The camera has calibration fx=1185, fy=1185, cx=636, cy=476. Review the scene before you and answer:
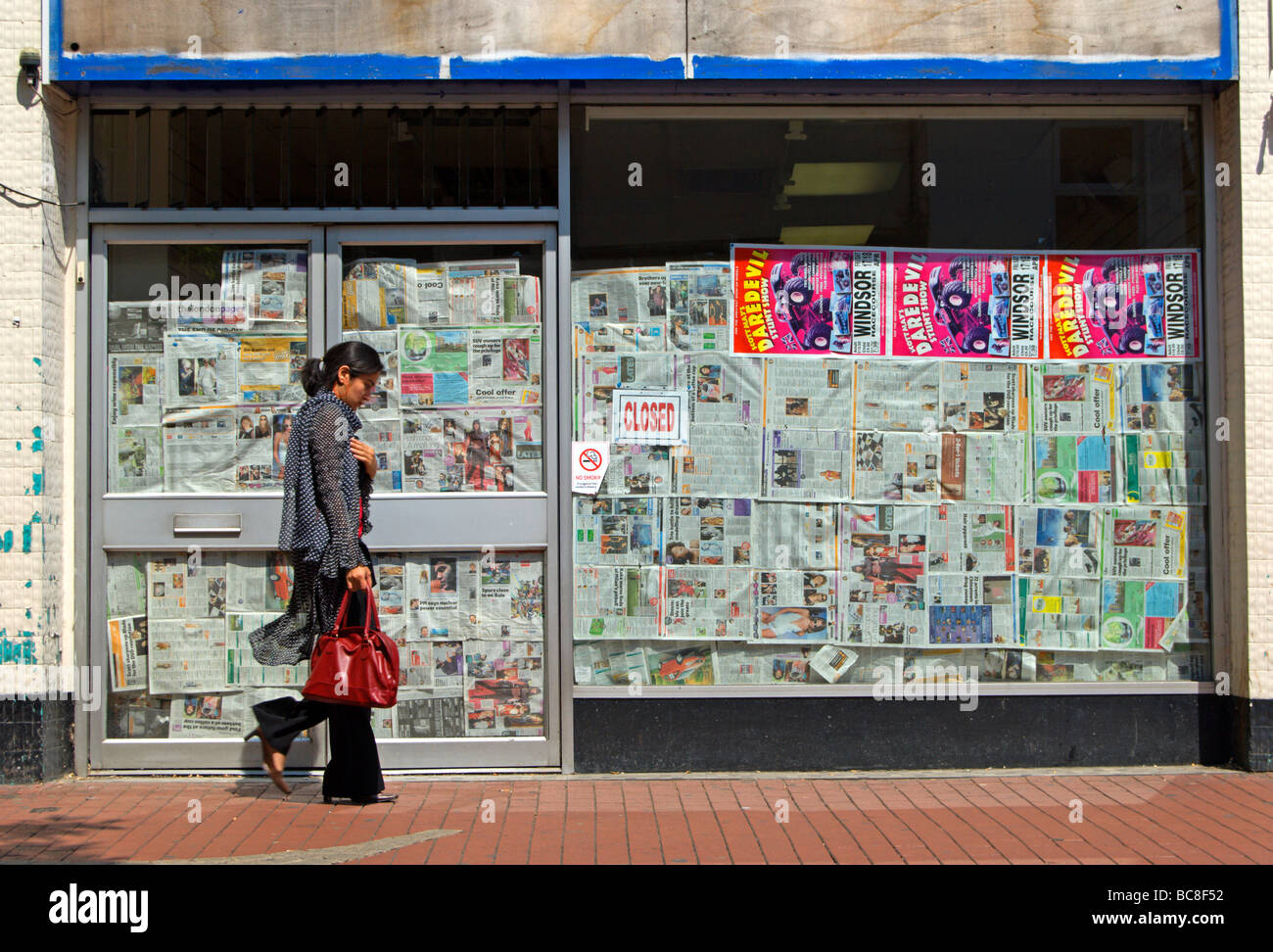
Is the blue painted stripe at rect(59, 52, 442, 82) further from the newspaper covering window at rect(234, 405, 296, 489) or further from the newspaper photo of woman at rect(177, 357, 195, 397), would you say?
the newspaper covering window at rect(234, 405, 296, 489)

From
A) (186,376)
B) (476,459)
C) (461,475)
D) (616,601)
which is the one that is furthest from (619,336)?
(186,376)

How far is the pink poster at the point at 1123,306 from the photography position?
6113mm

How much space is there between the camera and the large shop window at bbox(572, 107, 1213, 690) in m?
6.01

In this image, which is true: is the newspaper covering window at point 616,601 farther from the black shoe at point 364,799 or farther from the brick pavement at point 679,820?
the black shoe at point 364,799

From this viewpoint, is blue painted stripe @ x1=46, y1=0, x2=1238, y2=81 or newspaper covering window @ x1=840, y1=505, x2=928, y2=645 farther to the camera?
newspaper covering window @ x1=840, y1=505, x2=928, y2=645

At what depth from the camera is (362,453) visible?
5219 millimetres

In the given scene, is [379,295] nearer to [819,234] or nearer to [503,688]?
[503,688]

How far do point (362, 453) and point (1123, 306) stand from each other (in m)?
3.91

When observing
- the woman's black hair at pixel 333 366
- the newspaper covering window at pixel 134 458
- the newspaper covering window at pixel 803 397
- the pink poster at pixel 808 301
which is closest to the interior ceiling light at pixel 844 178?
the pink poster at pixel 808 301

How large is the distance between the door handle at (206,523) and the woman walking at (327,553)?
0.76 m

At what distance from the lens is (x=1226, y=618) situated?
5988 mm

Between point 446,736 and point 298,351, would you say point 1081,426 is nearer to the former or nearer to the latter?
point 446,736

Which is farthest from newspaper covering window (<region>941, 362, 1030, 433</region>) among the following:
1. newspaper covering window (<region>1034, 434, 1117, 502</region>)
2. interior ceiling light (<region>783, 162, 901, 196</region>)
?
interior ceiling light (<region>783, 162, 901, 196</region>)

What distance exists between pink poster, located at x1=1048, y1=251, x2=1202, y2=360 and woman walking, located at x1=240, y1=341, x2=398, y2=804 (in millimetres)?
3525
